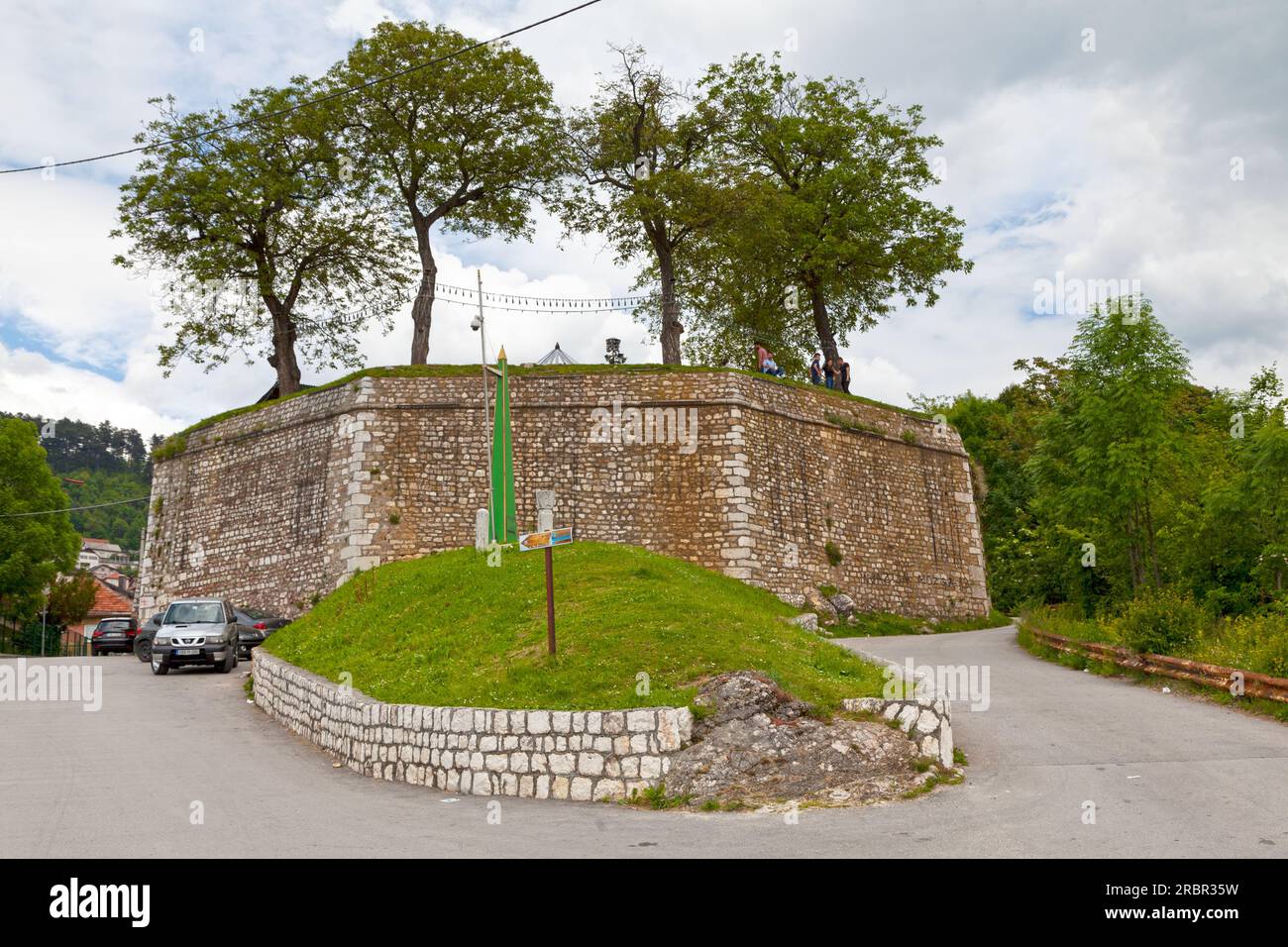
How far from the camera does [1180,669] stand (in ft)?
52.2

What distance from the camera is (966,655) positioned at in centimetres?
2097

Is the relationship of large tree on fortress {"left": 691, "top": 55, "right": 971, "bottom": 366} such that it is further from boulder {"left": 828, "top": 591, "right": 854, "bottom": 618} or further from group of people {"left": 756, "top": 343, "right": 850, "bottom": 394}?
boulder {"left": 828, "top": 591, "right": 854, "bottom": 618}

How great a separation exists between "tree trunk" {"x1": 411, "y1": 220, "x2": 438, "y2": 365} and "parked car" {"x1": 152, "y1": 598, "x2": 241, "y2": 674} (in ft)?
37.6

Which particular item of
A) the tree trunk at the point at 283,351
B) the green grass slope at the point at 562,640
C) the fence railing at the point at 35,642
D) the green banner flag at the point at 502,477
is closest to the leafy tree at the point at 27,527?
the fence railing at the point at 35,642

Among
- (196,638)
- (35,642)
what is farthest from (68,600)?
(196,638)

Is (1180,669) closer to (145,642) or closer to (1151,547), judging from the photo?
(1151,547)

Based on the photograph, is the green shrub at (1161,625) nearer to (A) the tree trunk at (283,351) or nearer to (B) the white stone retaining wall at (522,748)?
(B) the white stone retaining wall at (522,748)

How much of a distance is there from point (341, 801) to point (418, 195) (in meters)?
26.0

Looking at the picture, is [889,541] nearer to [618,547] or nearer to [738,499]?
[738,499]

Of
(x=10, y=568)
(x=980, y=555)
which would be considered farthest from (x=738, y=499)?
(x=10, y=568)

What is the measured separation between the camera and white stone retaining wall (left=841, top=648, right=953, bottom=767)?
10.6 m

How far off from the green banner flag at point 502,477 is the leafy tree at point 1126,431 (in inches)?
491

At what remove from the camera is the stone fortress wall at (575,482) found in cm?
2680

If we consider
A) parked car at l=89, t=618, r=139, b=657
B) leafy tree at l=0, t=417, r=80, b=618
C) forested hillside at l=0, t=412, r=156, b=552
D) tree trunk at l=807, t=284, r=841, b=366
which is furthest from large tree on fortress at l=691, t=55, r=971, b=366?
forested hillside at l=0, t=412, r=156, b=552
